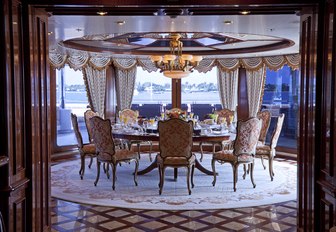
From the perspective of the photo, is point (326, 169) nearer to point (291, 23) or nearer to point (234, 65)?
point (291, 23)

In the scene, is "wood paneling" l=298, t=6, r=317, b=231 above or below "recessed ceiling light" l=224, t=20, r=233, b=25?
below

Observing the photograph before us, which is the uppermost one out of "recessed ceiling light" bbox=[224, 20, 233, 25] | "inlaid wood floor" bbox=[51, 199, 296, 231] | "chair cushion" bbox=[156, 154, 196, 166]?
"recessed ceiling light" bbox=[224, 20, 233, 25]

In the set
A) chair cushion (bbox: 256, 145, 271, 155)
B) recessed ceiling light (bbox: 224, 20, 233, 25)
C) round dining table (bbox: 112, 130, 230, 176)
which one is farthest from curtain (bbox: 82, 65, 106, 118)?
recessed ceiling light (bbox: 224, 20, 233, 25)

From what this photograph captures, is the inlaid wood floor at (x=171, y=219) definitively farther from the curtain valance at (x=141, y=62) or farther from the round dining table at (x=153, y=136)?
the curtain valance at (x=141, y=62)

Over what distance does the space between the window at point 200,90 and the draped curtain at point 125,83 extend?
1409 mm

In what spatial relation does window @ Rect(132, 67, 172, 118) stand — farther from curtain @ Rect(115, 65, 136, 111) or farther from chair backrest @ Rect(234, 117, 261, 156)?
chair backrest @ Rect(234, 117, 261, 156)

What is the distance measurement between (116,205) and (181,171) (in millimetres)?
2551

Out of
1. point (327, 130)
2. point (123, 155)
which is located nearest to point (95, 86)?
point (123, 155)

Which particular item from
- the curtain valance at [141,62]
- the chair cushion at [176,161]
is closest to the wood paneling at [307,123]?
the chair cushion at [176,161]

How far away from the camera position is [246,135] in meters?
6.15

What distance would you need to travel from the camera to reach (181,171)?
779 centimetres

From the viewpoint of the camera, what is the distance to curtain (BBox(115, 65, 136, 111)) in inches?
403

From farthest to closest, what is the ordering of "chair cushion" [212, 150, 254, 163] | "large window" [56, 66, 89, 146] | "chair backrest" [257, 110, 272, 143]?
1. "large window" [56, 66, 89, 146]
2. "chair backrest" [257, 110, 272, 143]
3. "chair cushion" [212, 150, 254, 163]

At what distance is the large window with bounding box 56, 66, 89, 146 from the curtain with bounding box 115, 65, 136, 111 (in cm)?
88
